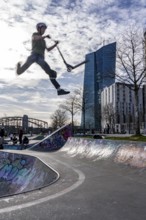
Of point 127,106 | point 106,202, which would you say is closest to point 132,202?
point 106,202

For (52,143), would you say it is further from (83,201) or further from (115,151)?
(83,201)

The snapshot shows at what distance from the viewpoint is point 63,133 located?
94.8 feet

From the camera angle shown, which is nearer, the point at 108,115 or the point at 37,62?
the point at 37,62

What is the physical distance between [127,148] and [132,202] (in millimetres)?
7097

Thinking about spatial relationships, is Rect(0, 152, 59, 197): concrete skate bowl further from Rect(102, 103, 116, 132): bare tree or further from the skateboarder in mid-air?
Rect(102, 103, 116, 132): bare tree

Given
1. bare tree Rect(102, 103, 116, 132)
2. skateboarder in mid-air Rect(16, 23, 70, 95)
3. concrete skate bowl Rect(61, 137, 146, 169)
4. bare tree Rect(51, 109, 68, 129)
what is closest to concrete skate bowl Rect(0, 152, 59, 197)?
concrete skate bowl Rect(61, 137, 146, 169)

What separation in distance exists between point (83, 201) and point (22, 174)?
10236mm

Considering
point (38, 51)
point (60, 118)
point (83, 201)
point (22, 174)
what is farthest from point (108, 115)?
point (83, 201)

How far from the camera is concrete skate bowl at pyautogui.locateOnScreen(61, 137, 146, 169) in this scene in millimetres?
11563

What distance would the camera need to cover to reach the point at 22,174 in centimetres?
1595

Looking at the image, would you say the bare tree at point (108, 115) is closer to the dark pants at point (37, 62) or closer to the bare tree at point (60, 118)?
the bare tree at point (60, 118)

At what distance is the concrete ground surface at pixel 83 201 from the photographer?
5102mm

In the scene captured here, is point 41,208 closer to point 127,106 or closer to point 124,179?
point 124,179

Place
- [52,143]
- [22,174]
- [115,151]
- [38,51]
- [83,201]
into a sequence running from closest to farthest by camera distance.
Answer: [83,201] < [115,151] < [22,174] < [38,51] < [52,143]
